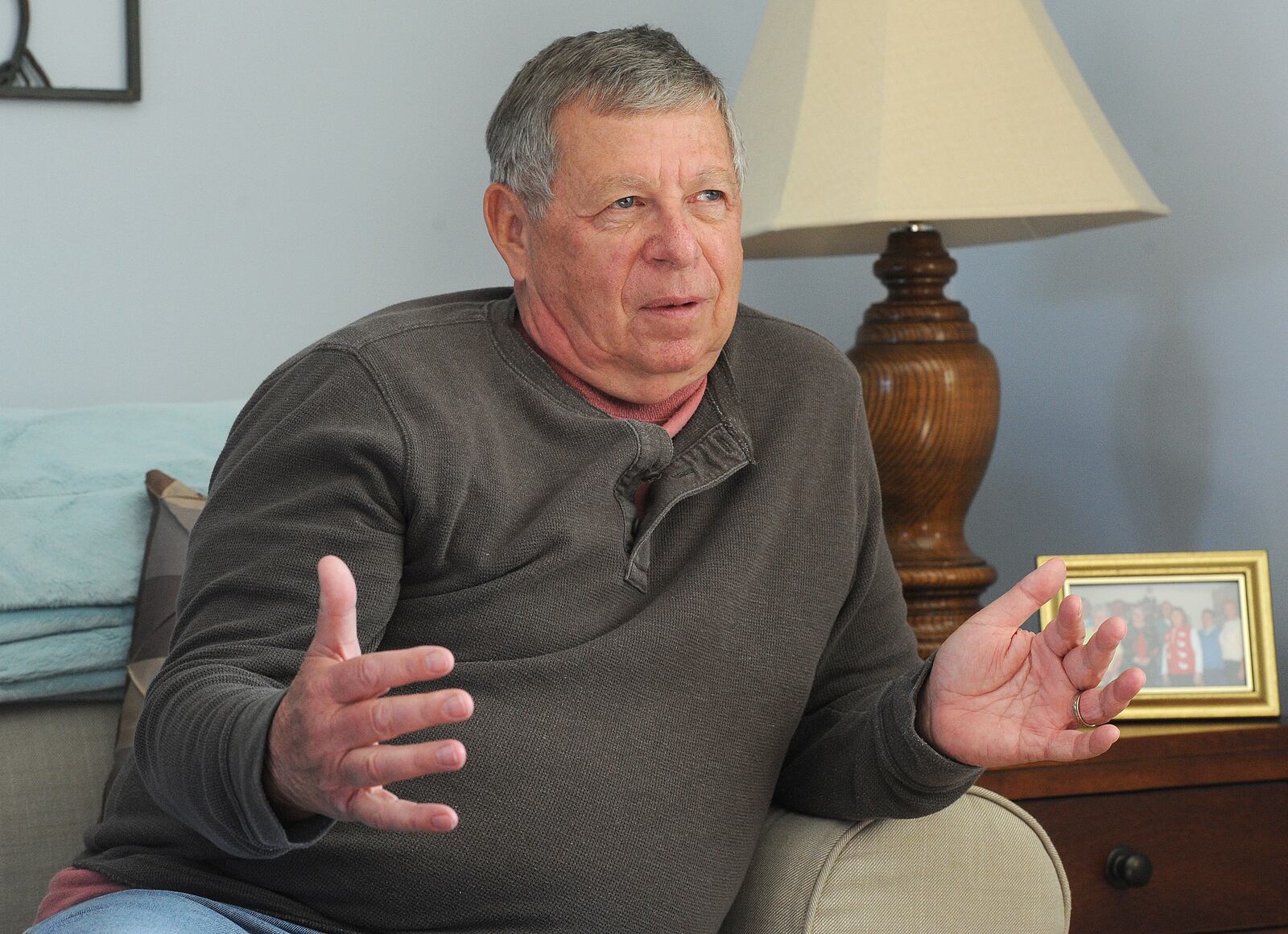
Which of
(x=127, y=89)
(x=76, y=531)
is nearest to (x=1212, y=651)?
(x=76, y=531)

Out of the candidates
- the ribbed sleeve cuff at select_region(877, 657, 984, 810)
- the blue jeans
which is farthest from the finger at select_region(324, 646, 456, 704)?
the ribbed sleeve cuff at select_region(877, 657, 984, 810)

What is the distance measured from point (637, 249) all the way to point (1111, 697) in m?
0.53

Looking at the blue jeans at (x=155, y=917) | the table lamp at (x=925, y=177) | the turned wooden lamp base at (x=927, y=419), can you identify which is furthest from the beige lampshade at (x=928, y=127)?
the blue jeans at (x=155, y=917)

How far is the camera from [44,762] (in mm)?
1421

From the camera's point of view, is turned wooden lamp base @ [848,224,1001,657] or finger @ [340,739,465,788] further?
turned wooden lamp base @ [848,224,1001,657]

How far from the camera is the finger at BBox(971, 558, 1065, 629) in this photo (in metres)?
1.02

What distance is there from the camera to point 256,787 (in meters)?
0.84

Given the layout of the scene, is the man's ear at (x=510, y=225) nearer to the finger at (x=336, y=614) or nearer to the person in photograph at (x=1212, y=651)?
the finger at (x=336, y=614)

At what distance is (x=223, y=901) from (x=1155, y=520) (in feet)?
4.60

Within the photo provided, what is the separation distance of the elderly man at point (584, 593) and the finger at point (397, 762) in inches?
5.5

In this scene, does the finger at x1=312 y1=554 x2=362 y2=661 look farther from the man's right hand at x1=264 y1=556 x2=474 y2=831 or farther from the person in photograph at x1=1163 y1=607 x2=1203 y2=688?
the person in photograph at x1=1163 y1=607 x2=1203 y2=688

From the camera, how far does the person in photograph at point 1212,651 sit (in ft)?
5.14

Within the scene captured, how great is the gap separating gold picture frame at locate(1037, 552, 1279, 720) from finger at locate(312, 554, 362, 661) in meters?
0.97

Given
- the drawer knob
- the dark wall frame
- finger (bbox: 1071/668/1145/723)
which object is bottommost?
the drawer knob
